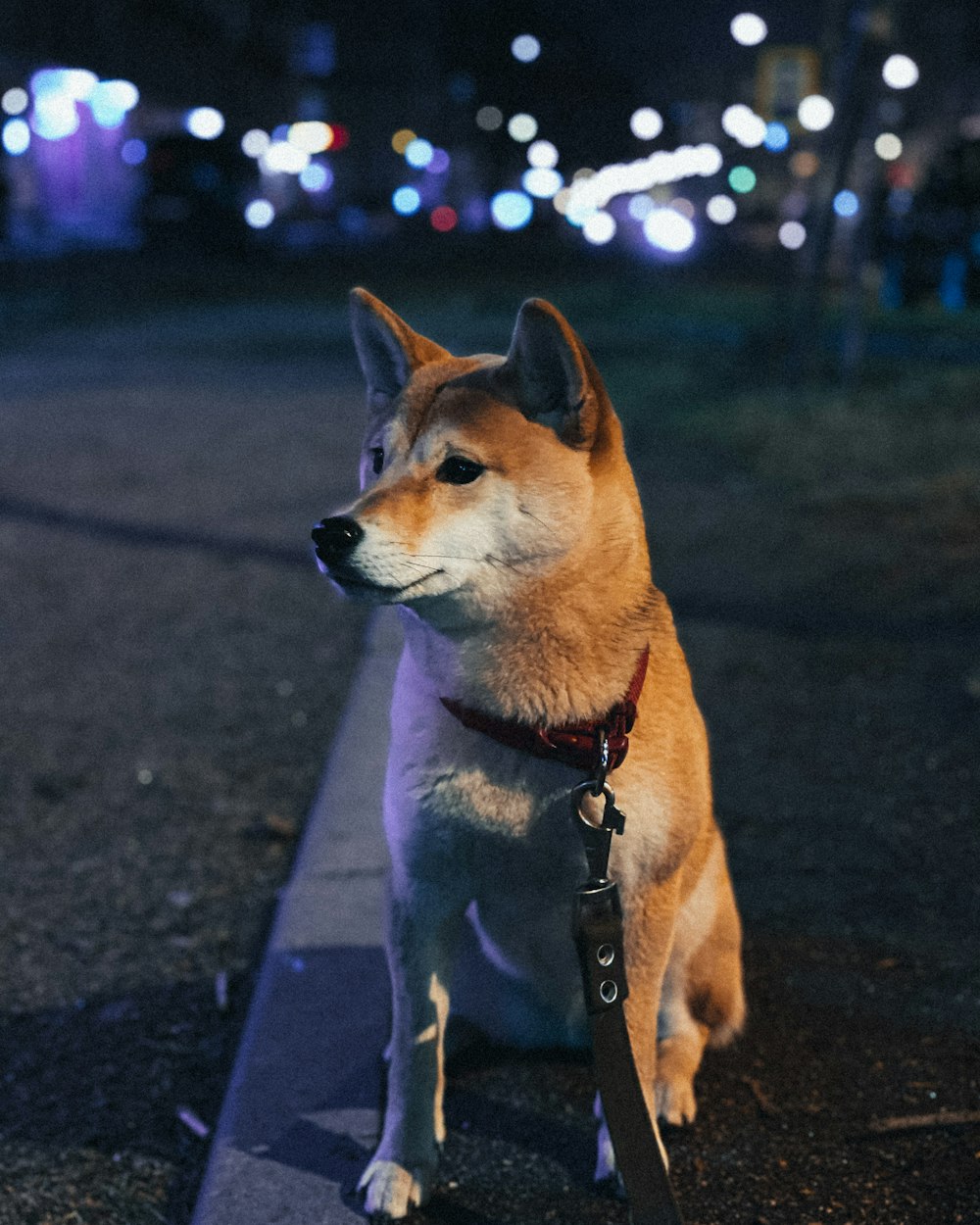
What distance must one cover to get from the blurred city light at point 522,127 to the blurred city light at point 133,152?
20519mm

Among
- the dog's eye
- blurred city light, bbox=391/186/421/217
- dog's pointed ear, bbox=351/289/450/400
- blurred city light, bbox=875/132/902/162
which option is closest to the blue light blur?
blurred city light, bbox=875/132/902/162

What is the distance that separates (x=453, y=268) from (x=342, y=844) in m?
24.6

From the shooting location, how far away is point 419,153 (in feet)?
132

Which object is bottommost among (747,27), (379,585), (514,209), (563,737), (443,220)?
(443,220)

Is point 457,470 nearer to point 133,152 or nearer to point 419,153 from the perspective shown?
point 133,152

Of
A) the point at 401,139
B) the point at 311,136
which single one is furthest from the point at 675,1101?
the point at 401,139

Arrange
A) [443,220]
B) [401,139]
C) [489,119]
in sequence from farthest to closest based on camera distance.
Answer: [489,119]
[401,139]
[443,220]

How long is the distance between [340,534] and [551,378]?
0.47 m

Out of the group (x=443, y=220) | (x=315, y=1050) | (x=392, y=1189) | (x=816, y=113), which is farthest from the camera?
(x=443, y=220)

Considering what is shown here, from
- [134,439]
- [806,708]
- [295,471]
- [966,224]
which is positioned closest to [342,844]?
[806,708]

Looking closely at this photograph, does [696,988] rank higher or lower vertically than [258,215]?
Answer: higher

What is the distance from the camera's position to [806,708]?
16.1 feet

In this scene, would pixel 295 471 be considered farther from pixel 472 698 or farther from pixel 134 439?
pixel 472 698

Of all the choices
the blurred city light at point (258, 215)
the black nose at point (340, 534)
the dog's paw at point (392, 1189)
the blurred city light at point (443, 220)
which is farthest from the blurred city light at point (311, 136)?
the dog's paw at point (392, 1189)
